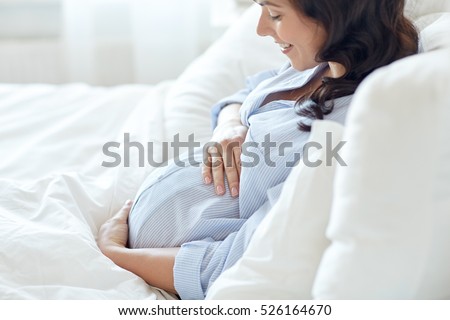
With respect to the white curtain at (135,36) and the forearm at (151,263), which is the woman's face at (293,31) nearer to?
the forearm at (151,263)

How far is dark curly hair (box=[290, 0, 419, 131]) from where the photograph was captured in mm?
1058

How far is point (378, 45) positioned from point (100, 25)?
160 cm

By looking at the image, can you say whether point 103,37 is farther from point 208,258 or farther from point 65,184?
point 208,258

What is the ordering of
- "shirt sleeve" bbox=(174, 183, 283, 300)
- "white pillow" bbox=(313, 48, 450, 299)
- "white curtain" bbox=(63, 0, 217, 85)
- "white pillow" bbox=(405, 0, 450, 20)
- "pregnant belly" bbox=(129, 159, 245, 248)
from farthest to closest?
"white curtain" bbox=(63, 0, 217, 85)
"white pillow" bbox=(405, 0, 450, 20)
"pregnant belly" bbox=(129, 159, 245, 248)
"shirt sleeve" bbox=(174, 183, 283, 300)
"white pillow" bbox=(313, 48, 450, 299)

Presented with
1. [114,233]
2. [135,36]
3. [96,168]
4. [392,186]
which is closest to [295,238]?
[392,186]

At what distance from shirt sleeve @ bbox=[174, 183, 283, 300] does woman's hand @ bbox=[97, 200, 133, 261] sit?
145mm

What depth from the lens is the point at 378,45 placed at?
1096mm

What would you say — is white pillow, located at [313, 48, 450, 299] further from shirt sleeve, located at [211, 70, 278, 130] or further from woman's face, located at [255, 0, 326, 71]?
shirt sleeve, located at [211, 70, 278, 130]

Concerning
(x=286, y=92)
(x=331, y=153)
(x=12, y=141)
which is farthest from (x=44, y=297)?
(x=12, y=141)

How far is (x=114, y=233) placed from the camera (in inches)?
46.8

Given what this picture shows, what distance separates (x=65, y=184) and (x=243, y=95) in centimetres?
45

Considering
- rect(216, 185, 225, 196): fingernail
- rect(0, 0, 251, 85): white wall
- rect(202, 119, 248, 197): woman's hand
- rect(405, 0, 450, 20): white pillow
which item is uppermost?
rect(405, 0, 450, 20): white pillow

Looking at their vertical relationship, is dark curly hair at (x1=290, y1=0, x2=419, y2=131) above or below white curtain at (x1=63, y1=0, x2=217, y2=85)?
above

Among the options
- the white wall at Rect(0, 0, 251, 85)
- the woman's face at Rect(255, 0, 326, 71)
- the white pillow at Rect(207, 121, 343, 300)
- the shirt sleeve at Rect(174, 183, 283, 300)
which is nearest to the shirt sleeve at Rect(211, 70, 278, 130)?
the woman's face at Rect(255, 0, 326, 71)
